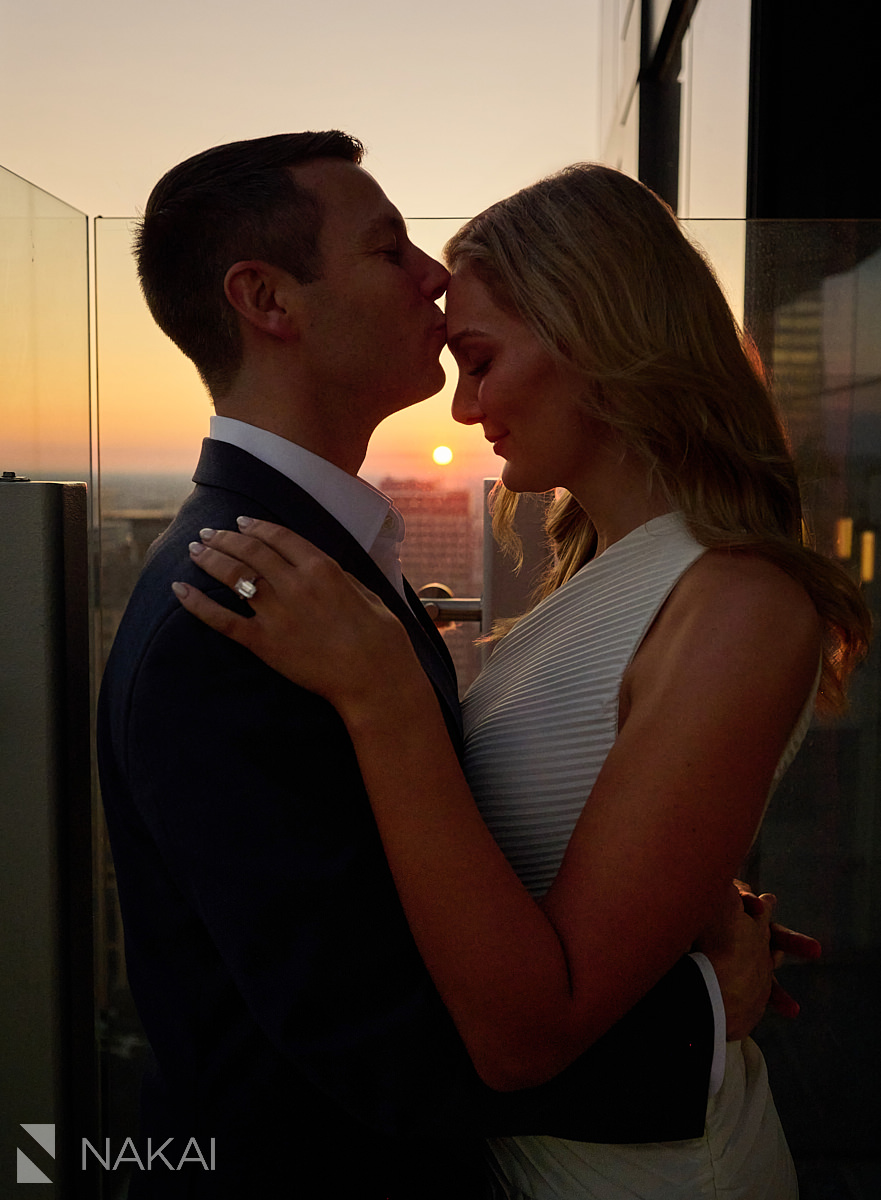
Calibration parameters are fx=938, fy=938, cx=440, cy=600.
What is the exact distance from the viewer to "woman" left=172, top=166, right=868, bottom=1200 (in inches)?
30.9

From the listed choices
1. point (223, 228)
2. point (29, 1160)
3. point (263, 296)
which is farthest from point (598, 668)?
point (29, 1160)

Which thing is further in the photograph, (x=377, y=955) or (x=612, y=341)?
(x=612, y=341)

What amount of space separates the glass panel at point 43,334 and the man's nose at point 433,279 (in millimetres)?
839

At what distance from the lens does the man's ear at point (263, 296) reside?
1083 millimetres

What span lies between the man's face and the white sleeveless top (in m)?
0.36

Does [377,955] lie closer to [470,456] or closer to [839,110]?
[470,456]

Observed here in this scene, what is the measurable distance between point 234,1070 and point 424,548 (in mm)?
1308

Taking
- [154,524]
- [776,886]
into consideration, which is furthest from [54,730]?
[776,886]

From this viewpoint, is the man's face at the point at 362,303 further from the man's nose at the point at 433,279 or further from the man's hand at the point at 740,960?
the man's hand at the point at 740,960

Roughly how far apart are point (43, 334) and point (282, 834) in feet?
4.61

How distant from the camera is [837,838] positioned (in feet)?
6.48

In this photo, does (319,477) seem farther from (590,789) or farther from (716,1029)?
(716,1029)

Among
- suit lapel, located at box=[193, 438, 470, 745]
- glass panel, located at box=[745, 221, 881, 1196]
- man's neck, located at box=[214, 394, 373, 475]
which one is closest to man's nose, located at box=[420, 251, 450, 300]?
man's neck, located at box=[214, 394, 373, 475]

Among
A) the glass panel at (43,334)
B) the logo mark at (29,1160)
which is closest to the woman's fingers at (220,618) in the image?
the glass panel at (43,334)
